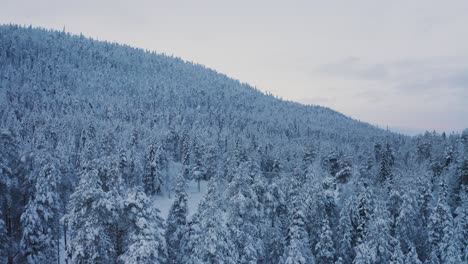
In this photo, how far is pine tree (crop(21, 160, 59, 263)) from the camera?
27.4 meters

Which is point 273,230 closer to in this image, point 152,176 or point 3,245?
point 3,245

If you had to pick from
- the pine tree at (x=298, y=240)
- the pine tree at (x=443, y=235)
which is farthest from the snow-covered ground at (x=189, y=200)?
the pine tree at (x=443, y=235)

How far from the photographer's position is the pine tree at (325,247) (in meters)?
38.4

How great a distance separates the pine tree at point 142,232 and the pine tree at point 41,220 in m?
10.7

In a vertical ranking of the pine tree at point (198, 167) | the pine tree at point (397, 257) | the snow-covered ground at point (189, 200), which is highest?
the pine tree at point (198, 167)

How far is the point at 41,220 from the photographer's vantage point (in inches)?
1145

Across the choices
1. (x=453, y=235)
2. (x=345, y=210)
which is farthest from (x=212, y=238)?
(x=453, y=235)

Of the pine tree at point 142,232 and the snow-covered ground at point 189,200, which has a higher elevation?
the pine tree at point 142,232

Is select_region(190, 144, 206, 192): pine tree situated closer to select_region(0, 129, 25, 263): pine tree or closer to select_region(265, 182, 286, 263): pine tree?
select_region(265, 182, 286, 263): pine tree

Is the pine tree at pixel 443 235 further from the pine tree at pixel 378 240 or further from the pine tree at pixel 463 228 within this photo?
the pine tree at pixel 378 240

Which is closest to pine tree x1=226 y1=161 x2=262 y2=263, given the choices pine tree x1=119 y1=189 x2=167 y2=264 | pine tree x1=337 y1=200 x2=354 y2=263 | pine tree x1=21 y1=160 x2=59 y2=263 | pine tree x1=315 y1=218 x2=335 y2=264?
pine tree x1=315 y1=218 x2=335 y2=264

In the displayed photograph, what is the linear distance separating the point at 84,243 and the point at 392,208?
138 ft

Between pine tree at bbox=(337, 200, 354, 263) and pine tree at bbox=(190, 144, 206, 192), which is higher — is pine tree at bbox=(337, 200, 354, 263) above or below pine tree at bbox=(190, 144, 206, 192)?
below

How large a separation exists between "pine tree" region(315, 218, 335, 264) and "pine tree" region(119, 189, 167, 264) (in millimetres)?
21481
